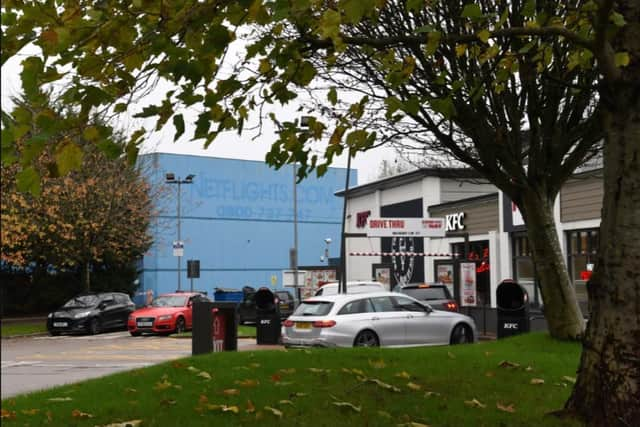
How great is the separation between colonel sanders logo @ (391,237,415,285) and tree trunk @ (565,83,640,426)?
33.6 m

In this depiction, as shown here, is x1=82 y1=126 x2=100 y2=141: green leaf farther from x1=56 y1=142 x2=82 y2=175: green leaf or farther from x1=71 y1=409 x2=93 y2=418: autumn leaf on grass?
x1=71 y1=409 x2=93 y2=418: autumn leaf on grass

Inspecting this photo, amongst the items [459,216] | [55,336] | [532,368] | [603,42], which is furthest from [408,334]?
[55,336]

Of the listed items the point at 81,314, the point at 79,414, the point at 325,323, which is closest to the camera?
the point at 79,414

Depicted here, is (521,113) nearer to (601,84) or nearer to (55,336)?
(601,84)

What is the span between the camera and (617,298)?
7363 mm

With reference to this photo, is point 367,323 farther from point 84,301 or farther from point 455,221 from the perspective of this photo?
point 84,301

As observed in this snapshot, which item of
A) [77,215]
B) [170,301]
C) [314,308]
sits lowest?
[170,301]

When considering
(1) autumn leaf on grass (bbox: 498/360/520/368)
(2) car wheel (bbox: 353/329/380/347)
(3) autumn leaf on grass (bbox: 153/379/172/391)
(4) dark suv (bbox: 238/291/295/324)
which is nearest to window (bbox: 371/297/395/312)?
(2) car wheel (bbox: 353/329/380/347)

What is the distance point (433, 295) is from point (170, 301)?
12.3 metres

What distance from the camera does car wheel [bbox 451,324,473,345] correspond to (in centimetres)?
1984

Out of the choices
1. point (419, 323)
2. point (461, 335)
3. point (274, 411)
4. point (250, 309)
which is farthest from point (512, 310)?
point (250, 309)

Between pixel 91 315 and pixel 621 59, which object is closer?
pixel 621 59

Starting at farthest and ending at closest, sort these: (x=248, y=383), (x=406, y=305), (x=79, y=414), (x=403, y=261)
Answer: (x=403, y=261)
(x=406, y=305)
(x=248, y=383)
(x=79, y=414)

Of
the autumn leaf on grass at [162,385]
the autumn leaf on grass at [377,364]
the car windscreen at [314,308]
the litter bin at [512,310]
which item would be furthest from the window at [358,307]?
the autumn leaf on grass at [162,385]
